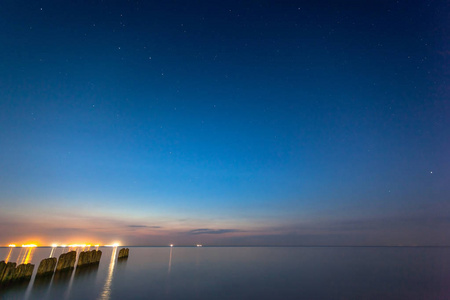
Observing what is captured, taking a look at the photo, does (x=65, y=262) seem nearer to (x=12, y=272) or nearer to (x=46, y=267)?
(x=46, y=267)

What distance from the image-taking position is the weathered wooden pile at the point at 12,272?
68.7ft

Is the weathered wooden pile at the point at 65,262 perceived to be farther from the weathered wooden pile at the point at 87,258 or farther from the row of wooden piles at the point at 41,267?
the weathered wooden pile at the point at 87,258

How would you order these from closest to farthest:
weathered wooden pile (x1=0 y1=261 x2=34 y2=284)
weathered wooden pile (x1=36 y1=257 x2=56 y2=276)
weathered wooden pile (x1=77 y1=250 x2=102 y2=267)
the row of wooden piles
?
weathered wooden pile (x1=0 y1=261 x2=34 y2=284)
the row of wooden piles
weathered wooden pile (x1=36 y1=257 x2=56 y2=276)
weathered wooden pile (x1=77 y1=250 x2=102 y2=267)

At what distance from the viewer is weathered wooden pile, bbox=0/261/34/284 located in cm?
2094

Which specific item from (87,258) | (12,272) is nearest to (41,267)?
(12,272)

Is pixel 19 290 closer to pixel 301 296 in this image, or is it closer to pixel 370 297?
pixel 301 296

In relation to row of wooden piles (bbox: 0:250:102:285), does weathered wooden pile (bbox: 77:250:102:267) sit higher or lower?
higher

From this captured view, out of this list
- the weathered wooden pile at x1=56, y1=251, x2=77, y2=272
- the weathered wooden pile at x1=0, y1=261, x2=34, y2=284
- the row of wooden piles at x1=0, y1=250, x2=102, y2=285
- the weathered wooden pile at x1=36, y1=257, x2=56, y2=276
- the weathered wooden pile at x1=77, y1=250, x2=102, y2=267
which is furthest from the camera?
the weathered wooden pile at x1=77, y1=250, x2=102, y2=267

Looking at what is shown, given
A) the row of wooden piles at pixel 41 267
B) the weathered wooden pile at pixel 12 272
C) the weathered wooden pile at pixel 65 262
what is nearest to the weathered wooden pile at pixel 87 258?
the row of wooden piles at pixel 41 267

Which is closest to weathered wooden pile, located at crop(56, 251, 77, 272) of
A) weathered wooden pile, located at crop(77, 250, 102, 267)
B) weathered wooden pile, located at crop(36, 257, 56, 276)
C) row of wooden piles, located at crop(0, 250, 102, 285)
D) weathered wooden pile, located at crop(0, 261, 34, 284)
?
row of wooden piles, located at crop(0, 250, 102, 285)

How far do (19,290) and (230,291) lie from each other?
17.9 m

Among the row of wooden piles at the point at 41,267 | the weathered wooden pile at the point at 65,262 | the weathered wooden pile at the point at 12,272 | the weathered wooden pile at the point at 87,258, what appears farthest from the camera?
the weathered wooden pile at the point at 87,258

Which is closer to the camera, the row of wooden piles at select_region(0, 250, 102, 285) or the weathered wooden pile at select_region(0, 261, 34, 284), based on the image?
the weathered wooden pile at select_region(0, 261, 34, 284)

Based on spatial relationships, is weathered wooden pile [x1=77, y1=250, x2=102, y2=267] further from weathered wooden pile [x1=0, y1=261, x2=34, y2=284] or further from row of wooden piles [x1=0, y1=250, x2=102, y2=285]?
weathered wooden pile [x1=0, y1=261, x2=34, y2=284]
